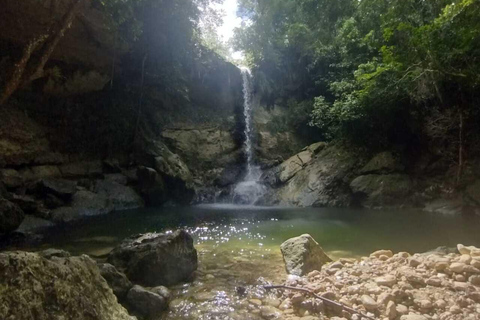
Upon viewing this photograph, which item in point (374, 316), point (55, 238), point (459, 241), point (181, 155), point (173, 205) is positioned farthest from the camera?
point (181, 155)

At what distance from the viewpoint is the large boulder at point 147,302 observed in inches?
136

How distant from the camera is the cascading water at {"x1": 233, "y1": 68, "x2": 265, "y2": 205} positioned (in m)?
15.1

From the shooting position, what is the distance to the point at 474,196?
10.3m

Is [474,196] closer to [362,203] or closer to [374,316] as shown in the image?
[362,203]

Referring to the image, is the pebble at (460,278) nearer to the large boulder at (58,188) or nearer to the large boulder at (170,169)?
the large boulder at (58,188)

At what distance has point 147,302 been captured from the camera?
11.5ft

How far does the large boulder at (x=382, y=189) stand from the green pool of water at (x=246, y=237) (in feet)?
3.86

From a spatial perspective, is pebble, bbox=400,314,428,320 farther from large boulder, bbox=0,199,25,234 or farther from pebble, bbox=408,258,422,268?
large boulder, bbox=0,199,25,234

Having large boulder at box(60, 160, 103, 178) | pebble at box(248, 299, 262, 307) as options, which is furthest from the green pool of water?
large boulder at box(60, 160, 103, 178)

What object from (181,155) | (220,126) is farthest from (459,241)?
(220,126)

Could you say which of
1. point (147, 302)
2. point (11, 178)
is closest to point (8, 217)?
point (11, 178)

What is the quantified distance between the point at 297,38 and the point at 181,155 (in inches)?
444

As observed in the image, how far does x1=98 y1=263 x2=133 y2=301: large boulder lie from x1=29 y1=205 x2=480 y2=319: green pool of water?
1.94ft

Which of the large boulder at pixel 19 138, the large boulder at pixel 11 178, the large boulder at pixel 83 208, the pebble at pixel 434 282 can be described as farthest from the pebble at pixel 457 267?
the large boulder at pixel 19 138
